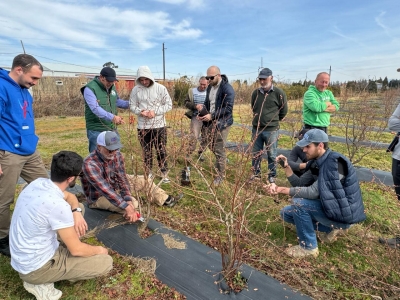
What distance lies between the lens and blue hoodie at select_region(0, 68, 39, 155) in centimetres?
225

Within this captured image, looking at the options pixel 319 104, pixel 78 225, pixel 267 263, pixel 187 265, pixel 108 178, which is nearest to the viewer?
pixel 78 225

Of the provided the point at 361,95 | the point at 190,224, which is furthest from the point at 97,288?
the point at 361,95

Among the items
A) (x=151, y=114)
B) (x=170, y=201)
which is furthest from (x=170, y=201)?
(x=151, y=114)

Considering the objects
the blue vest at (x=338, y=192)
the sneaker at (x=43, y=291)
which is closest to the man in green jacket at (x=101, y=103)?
the sneaker at (x=43, y=291)

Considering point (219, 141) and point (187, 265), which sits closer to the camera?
point (187, 265)

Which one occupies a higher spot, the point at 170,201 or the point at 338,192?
the point at 338,192

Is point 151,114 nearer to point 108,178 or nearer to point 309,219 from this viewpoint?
point 108,178

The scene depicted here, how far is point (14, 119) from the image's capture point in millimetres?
2312

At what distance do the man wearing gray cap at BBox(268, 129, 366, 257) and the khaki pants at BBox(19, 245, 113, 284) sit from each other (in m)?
1.45

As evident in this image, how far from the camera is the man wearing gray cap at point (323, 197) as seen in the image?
86.4 inches

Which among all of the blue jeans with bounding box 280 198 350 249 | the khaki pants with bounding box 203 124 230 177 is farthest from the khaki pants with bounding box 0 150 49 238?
the blue jeans with bounding box 280 198 350 249

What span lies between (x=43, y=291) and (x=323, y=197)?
224 centimetres

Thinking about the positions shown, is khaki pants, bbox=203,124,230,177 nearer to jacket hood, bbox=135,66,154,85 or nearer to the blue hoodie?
jacket hood, bbox=135,66,154,85

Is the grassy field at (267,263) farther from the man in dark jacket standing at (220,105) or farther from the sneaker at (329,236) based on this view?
the man in dark jacket standing at (220,105)
